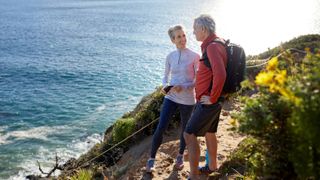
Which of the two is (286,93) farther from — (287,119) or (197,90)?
(197,90)

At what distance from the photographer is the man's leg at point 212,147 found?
6129mm

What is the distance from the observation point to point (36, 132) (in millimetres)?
21094

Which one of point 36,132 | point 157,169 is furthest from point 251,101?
point 36,132

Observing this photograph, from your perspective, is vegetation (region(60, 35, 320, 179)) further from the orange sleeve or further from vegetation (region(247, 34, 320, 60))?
vegetation (region(247, 34, 320, 60))

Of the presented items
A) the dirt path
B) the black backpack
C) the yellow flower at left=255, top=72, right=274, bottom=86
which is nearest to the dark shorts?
the black backpack

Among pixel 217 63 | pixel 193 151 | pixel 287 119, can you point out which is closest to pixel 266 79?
pixel 287 119

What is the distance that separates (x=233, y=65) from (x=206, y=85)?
0.46m

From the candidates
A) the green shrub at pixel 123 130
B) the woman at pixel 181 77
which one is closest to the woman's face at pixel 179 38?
the woman at pixel 181 77

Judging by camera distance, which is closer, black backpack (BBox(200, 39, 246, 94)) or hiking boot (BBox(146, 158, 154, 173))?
black backpack (BBox(200, 39, 246, 94))

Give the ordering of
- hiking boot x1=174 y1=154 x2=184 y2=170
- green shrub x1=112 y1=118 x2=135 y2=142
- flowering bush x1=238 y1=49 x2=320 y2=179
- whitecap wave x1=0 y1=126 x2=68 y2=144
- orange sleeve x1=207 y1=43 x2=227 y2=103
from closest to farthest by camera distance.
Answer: flowering bush x1=238 y1=49 x2=320 y2=179 → orange sleeve x1=207 y1=43 x2=227 y2=103 → hiking boot x1=174 y1=154 x2=184 y2=170 → green shrub x1=112 y1=118 x2=135 y2=142 → whitecap wave x1=0 y1=126 x2=68 y2=144

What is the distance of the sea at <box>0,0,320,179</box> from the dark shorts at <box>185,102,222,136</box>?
489 inches

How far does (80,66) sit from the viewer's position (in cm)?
3462

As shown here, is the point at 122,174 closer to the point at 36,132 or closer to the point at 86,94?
the point at 36,132

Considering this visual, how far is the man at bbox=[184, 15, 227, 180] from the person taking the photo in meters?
5.25
